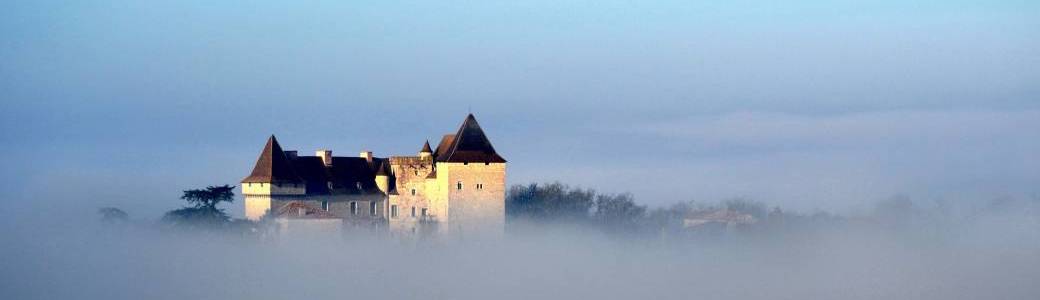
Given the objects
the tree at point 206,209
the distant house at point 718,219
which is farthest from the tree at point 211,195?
the distant house at point 718,219

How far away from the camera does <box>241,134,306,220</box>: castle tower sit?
218 ft

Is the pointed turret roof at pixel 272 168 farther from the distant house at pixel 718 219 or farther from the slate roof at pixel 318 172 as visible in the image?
the distant house at pixel 718 219

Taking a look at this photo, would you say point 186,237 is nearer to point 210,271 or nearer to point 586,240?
point 210,271

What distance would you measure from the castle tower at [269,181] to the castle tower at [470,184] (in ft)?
18.4

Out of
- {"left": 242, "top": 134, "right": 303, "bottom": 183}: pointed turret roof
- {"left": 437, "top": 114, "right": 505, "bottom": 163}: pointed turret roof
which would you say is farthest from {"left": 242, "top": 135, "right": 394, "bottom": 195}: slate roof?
{"left": 437, "top": 114, "right": 505, "bottom": 163}: pointed turret roof

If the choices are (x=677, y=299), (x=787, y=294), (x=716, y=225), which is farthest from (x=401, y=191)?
(x=716, y=225)

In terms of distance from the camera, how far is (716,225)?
91000mm

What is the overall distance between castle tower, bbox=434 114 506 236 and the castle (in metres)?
0.04

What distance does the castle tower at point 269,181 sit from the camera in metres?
66.3

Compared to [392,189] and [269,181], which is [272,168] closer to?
[269,181]

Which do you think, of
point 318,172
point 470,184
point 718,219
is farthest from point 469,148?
point 718,219

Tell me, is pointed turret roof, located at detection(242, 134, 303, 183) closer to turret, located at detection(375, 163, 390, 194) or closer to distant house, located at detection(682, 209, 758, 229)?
turret, located at detection(375, 163, 390, 194)

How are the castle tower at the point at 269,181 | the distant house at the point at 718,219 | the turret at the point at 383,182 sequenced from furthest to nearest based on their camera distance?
the distant house at the point at 718,219 < the turret at the point at 383,182 < the castle tower at the point at 269,181

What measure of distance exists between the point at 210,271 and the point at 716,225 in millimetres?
30113
